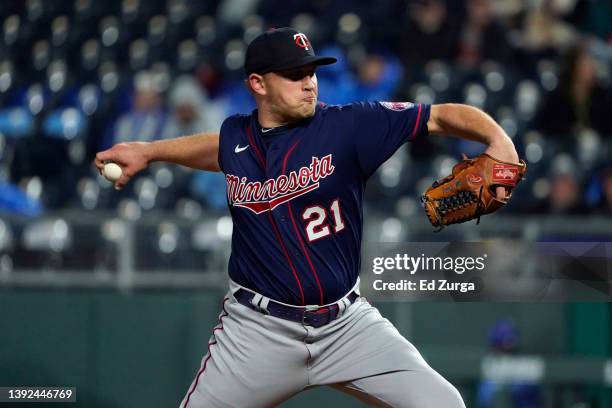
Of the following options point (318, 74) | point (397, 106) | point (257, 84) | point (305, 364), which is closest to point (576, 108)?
point (318, 74)

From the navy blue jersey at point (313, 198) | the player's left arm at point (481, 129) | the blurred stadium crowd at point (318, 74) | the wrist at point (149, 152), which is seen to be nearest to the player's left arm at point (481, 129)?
the player's left arm at point (481, 129)

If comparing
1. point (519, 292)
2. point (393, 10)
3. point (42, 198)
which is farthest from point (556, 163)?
point (42, 198)

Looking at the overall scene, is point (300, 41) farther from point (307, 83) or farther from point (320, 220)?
point (320, 220)

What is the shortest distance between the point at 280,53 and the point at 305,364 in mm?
960

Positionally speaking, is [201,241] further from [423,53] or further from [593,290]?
[423,53]

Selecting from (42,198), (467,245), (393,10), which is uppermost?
(393,10)

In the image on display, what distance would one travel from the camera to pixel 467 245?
486cm

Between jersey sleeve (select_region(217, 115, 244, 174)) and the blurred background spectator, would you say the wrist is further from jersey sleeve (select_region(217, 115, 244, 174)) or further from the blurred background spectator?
the blurred background spectator

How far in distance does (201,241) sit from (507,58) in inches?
168

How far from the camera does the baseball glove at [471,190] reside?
3477 millimetres

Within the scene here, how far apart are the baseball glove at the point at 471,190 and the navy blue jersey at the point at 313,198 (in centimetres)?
20

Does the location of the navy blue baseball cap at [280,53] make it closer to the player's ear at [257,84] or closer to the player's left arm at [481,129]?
the player's ear at [257,84]

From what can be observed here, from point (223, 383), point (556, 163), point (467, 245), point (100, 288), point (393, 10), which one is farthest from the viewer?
point (393, 10)

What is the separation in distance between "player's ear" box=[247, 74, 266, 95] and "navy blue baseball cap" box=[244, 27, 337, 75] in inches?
0.7
